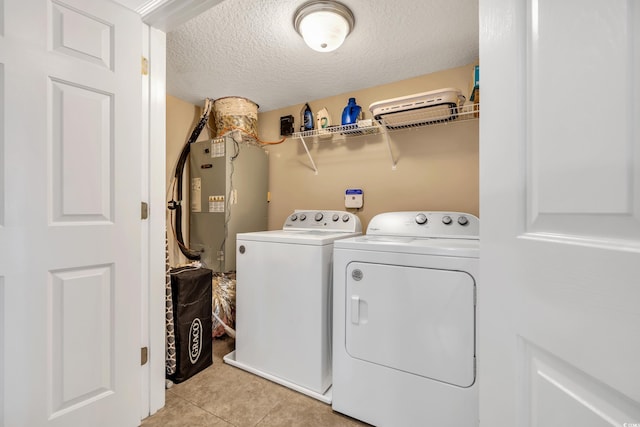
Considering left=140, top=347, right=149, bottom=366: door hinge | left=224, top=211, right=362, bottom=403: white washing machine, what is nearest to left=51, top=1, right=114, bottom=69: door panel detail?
left=224, top=211, right=362, bottom=403: white washing machine

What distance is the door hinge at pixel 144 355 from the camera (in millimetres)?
1344

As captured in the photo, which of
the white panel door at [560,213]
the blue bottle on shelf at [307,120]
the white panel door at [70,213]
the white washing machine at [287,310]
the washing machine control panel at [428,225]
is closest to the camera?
the white panel door at [560,213]

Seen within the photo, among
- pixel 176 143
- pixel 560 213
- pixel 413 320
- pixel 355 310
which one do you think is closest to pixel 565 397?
pixel 560 213

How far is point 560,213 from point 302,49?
6.11ft

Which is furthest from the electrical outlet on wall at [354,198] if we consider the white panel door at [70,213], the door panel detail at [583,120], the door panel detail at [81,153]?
the door panel detail at [583,120]

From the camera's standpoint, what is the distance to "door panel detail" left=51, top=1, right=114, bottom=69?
3.44 feet

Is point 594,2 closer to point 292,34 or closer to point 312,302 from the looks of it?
point 312,302

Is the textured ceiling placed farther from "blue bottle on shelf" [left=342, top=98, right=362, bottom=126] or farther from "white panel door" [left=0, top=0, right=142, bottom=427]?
"white panel door" [left=0, top=0, right=142, bottom=427]

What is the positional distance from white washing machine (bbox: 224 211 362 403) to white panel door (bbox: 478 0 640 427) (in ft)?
3.44

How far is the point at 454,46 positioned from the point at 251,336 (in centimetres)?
239

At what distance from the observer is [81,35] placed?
1.10 metres

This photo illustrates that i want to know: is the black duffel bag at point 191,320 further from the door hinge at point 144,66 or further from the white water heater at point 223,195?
the door hinge at point 144,66

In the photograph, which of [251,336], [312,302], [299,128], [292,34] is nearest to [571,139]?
[312,302]

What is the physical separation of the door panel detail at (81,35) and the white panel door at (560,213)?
4.77ft
